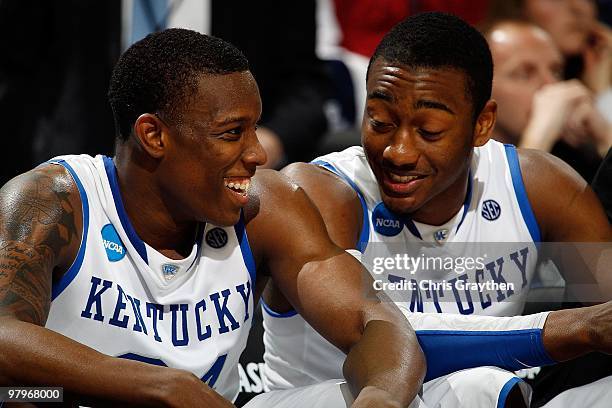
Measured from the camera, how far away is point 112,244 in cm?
277

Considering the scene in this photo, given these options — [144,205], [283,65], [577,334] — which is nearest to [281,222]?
[144,205]

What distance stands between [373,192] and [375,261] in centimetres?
22

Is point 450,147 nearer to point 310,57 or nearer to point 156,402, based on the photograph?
point 156,402

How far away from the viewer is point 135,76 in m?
2.77

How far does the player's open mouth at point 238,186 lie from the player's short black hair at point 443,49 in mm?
639

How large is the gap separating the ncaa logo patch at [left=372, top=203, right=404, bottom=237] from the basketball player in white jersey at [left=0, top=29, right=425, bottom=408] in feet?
1.05

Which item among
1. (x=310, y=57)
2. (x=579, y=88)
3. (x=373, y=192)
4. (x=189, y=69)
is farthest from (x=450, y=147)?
(x=579, y=88)

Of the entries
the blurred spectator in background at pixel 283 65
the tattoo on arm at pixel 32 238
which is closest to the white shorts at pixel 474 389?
the tattoo on arm at pixel 32 238

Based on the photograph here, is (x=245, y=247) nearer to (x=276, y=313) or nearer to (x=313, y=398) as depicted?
(x=276, y=313)

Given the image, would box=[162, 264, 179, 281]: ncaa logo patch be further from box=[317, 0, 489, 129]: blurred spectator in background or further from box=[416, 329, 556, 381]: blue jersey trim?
box=[317, 0, 489, 129]: blurred spectator in background

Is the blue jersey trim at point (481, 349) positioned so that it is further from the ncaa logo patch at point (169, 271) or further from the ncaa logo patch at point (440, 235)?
the ncaa logo patch at point (169, 271)

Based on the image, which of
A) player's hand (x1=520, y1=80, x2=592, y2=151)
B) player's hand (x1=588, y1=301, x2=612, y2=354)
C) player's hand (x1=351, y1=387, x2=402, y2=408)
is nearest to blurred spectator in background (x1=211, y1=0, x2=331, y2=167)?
Result: player's hand (x1=520, y1=80, x2=592, y2=151)

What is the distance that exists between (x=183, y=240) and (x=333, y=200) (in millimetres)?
461

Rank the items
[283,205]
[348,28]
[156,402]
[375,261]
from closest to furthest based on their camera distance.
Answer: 1. [156,402]
2. [283,205]
3. [375,261]
4. [348,28]
